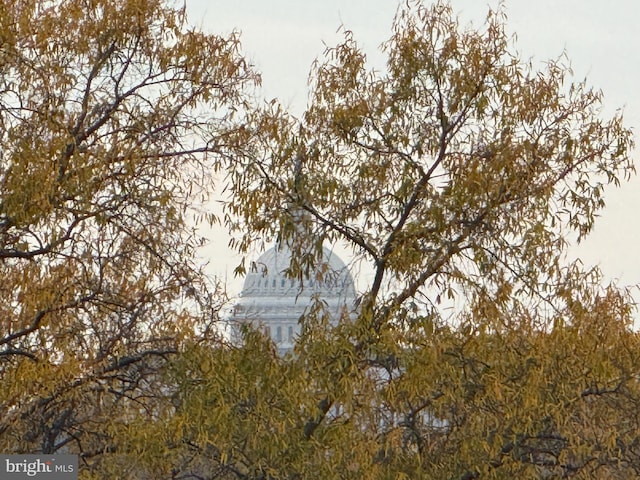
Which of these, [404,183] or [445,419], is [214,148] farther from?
[445,419]

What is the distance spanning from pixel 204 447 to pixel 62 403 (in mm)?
1516

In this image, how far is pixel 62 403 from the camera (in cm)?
1602

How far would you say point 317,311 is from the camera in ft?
53.8

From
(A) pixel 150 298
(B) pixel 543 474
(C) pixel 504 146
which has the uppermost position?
(C) pixel 504 146

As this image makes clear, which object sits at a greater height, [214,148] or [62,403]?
[214,148]

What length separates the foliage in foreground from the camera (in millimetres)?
15562

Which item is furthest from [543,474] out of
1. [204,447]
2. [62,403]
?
[62,403]

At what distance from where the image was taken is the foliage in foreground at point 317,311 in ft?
51.1

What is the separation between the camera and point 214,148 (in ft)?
53.2

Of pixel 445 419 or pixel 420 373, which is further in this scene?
pixel 445 419

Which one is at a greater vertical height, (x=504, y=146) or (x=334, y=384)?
(x=504, y=146)

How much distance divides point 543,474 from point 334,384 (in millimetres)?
3105

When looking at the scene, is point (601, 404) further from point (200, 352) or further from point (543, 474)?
point (200, 352)

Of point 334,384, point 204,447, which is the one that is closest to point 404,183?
point 334,384
